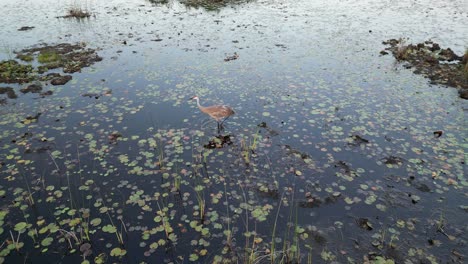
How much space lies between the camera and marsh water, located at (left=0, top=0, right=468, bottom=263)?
255 inches

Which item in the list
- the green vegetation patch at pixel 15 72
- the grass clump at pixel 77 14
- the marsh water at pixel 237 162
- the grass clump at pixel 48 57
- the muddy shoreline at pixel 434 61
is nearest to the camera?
the marsh water at pixel 237 162

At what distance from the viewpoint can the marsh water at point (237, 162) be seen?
6488 mm

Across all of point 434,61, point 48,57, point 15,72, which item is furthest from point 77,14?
point 434,61

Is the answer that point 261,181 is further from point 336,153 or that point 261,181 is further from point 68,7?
point 68,7

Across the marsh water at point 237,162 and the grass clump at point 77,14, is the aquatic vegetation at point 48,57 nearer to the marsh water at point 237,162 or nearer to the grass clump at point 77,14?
the marsh water at point 237,162

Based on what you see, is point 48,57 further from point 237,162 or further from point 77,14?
point 237,162

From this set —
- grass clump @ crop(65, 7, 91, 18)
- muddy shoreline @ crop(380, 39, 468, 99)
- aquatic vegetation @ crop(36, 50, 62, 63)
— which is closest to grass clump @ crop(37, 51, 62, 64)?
aquatic vegetation @ crop(36, 50, 62, 63)

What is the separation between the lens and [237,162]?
897 centimetres

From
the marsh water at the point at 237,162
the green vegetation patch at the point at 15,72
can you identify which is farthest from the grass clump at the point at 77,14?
the green vegetation patch at the point at 15,72

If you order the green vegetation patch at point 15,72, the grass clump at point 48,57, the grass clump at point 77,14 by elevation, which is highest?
the grass clump at point 77,14

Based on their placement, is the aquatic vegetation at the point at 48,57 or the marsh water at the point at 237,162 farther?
the aquatic vegetation at the point at 48,57

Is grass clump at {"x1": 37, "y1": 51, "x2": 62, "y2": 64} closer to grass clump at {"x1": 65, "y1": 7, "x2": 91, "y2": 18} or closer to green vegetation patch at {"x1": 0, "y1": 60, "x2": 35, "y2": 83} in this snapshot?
green vegetation patch at {"x1": 0, "y1": 60, "x2": 35, "y2": 83}

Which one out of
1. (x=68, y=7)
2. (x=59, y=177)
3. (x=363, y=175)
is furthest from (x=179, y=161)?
(x=68, y=7)

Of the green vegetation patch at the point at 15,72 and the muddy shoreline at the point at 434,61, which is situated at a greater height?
the muddy shoreline at the point at 434,61
